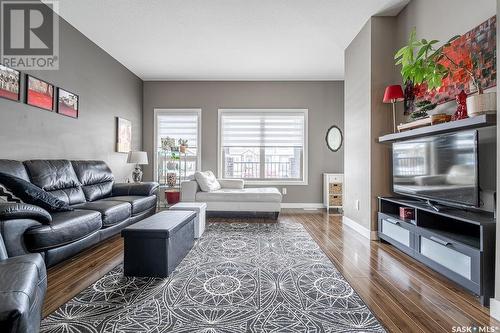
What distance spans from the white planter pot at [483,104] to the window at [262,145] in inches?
146

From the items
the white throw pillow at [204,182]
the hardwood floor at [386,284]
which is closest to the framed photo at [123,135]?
the white throw pillow at [204,182]

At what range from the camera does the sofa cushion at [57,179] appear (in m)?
2.67

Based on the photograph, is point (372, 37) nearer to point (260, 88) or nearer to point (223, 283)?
point (260, 88)

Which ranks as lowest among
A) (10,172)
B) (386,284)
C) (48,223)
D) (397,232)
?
(386,284)

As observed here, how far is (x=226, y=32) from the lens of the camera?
3.65 m

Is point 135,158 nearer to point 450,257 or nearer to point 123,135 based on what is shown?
point 123,135

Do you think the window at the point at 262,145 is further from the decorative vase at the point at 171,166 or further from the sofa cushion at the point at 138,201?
the sofa cushion at the point at 138,201

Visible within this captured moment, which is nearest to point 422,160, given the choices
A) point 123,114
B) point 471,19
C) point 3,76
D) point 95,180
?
point 471,19

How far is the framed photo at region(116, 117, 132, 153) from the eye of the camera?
15.4ft

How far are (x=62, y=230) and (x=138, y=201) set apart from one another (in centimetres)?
136

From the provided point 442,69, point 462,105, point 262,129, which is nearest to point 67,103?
point 262,129

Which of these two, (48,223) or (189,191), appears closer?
(48,223)

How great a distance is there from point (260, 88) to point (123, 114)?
9.74 ft

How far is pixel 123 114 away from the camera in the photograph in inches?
194
